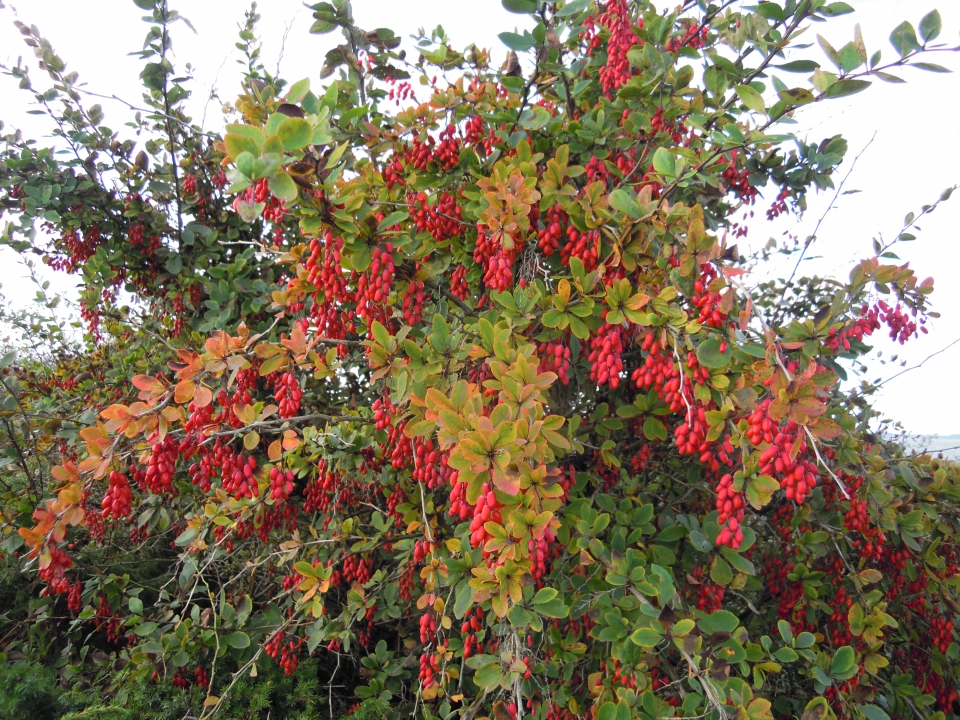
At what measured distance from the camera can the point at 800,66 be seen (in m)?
1.52

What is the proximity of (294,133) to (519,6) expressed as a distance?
3.33 feet

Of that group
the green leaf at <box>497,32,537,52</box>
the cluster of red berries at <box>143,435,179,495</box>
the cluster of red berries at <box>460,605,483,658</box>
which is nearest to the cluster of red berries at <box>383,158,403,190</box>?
the green leaf at <box>497,32,537,52</box>

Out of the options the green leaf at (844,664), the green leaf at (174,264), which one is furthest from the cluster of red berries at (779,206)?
the green leaf at (174,264)

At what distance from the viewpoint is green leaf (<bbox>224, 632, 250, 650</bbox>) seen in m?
2.19

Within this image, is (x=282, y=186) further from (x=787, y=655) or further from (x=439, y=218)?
(x=787, y=655)

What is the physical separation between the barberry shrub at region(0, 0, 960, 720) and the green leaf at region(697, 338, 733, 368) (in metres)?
0.01

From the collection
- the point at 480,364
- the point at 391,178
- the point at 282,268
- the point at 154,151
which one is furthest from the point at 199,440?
the point at 154,151

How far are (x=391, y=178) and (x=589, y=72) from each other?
3.38ft

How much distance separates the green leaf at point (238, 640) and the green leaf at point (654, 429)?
1.73 meters

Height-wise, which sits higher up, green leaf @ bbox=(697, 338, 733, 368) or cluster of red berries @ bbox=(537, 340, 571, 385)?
cluster of red berries @ bbox=(537, 340, 571, 385)

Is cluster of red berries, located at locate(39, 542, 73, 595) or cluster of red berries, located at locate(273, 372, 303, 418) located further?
cluster of red berries, located at locate(273, 372, 303, 418)

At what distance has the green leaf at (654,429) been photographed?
2.03 metres

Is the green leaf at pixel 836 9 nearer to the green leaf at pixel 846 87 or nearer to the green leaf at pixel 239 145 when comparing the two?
the green leaf at pixel 846 87

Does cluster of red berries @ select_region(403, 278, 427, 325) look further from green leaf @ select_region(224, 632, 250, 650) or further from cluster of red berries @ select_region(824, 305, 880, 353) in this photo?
green leaf @ select_region(224, 632, 250, 650)
